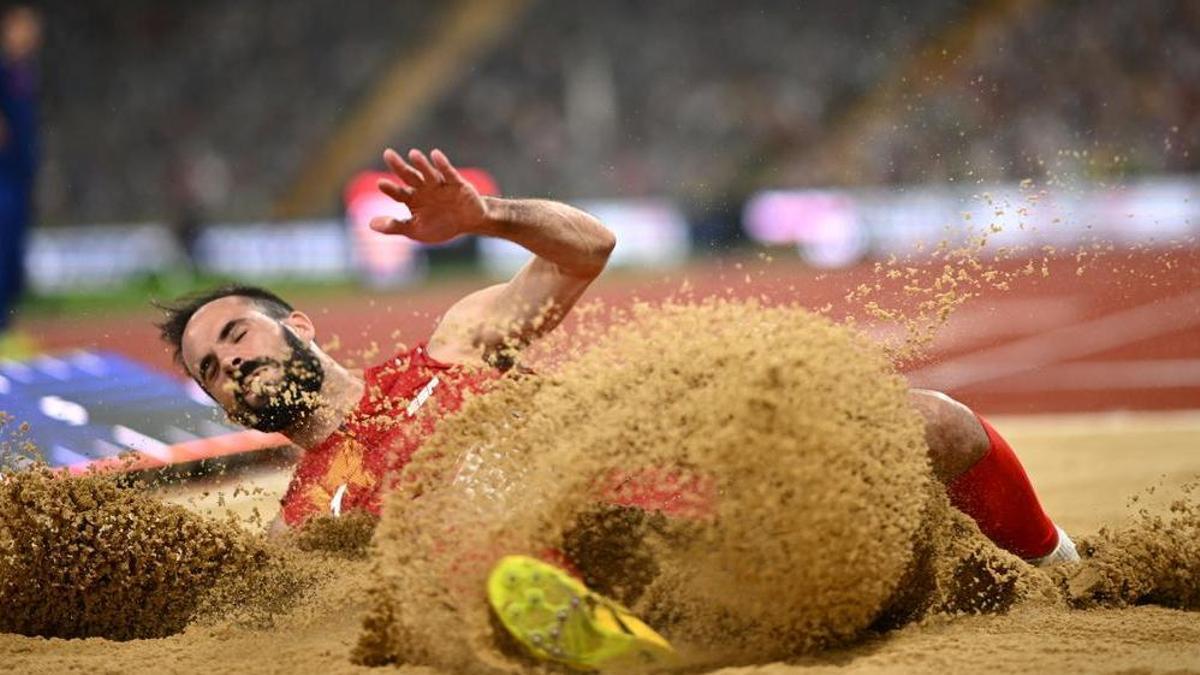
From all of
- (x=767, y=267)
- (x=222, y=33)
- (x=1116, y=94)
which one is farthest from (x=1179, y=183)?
(x=222, y=33)

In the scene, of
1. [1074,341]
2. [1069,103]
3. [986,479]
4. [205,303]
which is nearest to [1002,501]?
[986,479]

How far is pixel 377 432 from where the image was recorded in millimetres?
3475

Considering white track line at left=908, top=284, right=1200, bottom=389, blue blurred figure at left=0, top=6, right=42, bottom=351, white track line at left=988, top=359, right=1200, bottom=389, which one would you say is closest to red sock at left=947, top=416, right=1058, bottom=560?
white track line at left=908, top=284, right=1200, bottom=389

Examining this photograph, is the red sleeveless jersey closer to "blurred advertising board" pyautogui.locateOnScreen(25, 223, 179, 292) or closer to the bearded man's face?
the bearded man's face

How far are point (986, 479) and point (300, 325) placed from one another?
6.08 ft

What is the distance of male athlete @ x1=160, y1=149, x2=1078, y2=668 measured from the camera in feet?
10.8

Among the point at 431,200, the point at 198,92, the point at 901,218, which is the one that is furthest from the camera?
the point at 198,92

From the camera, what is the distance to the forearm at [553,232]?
341 centimetres

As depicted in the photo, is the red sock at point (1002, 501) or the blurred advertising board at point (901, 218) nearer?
the red sock at point (1002, 501)

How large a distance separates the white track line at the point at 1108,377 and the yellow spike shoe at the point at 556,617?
6393 mm

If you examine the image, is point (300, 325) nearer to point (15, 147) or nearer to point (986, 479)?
point (986, 479)

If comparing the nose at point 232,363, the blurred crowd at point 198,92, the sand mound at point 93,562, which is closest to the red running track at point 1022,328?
the nose at point 232,363

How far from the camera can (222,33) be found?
21.3 m

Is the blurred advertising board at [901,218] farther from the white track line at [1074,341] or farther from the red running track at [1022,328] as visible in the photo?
the white track line at [1074,341]
